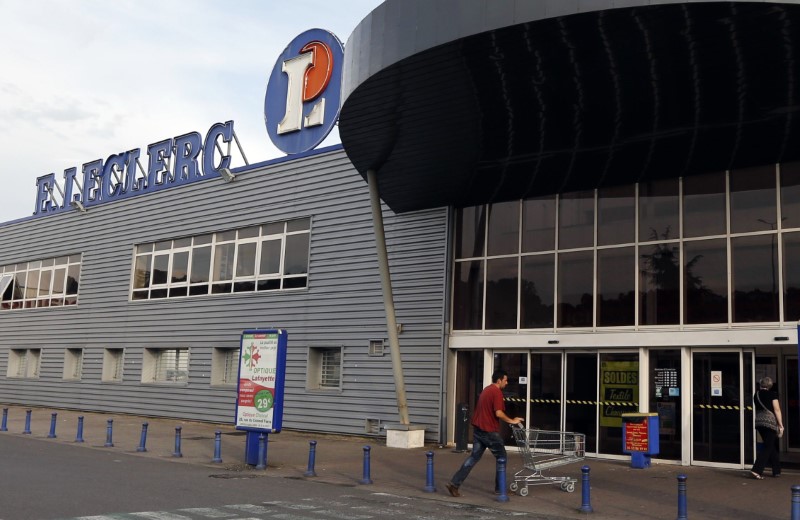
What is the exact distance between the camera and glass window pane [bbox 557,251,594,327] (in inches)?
667

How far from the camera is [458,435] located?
57.5 ft

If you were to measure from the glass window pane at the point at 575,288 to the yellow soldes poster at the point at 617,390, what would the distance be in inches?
43.3

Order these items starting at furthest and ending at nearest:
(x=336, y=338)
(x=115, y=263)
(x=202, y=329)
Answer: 1. (x=115, y=263)
2. (x=202, y=329)
3. (x=336, y=338)

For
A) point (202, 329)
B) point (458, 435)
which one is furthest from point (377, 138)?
point (202, 329)

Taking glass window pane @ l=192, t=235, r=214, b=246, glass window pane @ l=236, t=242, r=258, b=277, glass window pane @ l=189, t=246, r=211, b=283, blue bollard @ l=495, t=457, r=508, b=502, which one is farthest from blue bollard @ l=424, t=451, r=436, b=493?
glass window pane @ l=192, t=235, r=214, b=246

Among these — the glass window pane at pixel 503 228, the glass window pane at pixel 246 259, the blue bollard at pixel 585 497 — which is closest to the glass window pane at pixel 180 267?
the glass window pane at pixel 246 259

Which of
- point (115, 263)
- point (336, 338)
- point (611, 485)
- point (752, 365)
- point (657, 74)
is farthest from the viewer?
point (115, 263)

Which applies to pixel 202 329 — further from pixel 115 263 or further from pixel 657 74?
pixel 657 74

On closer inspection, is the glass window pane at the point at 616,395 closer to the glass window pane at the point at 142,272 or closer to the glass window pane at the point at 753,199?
the glass window pane at the point at 753,199

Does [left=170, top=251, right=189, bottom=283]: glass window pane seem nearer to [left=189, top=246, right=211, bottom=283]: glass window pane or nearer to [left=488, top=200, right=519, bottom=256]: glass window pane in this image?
[left=189, top=246, right=211, bottom=283]: glass window pane

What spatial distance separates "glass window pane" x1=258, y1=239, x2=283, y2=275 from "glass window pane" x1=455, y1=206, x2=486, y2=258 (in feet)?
20.4

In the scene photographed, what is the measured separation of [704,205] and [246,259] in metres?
13.7

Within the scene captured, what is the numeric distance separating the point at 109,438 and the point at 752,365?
1308 centimetres

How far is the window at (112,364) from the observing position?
28953 mm
